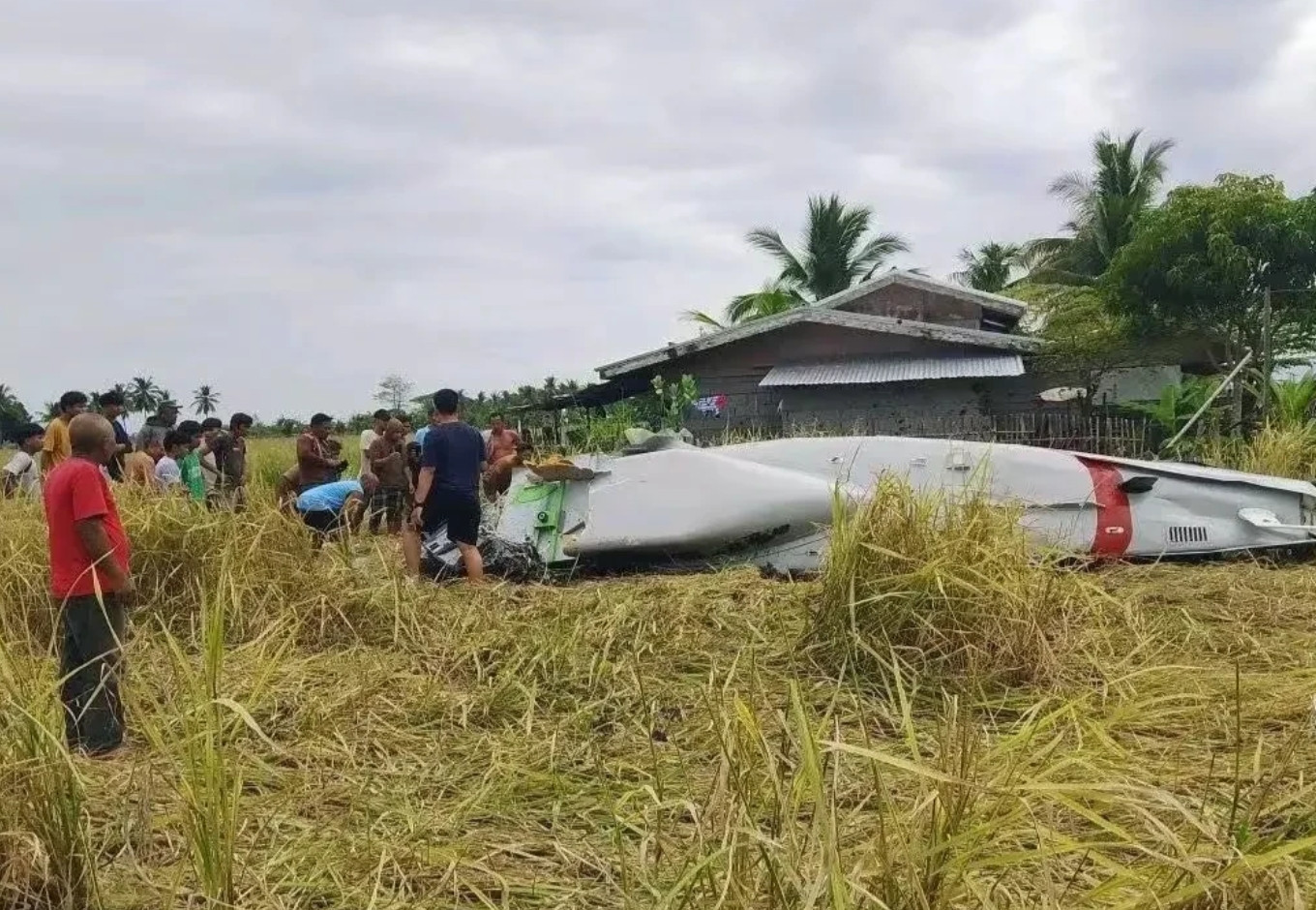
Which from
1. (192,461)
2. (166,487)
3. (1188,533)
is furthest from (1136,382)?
(166,487)

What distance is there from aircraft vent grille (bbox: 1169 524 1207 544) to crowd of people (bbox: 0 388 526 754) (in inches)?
178

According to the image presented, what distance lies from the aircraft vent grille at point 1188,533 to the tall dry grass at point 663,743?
417 millimetres

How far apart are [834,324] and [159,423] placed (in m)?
10.2

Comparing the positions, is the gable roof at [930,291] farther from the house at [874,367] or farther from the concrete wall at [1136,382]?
the concrete wall at [1136,382]

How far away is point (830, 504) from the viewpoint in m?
6.70

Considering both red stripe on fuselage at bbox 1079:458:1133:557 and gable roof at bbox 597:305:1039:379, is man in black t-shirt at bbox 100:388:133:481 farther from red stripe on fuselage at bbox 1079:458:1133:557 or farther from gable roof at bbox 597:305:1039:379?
gable roof at bbox 597:305:1039:379

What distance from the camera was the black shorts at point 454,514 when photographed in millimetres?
7027

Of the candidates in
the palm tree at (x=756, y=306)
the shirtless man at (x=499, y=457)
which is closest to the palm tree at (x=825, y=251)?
the palm tree at (x=756, y=306)

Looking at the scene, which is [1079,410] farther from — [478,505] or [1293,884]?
[1293,884]

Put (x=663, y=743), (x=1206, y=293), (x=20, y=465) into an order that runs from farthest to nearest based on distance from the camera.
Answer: (x=1206, y=293) < (x=20, y=465) < (x=663, y=743)

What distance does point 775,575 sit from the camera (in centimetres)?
652

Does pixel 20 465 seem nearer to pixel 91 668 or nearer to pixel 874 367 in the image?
pixel 91 668

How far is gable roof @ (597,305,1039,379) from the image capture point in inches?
611

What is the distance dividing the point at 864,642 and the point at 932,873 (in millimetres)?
2429
